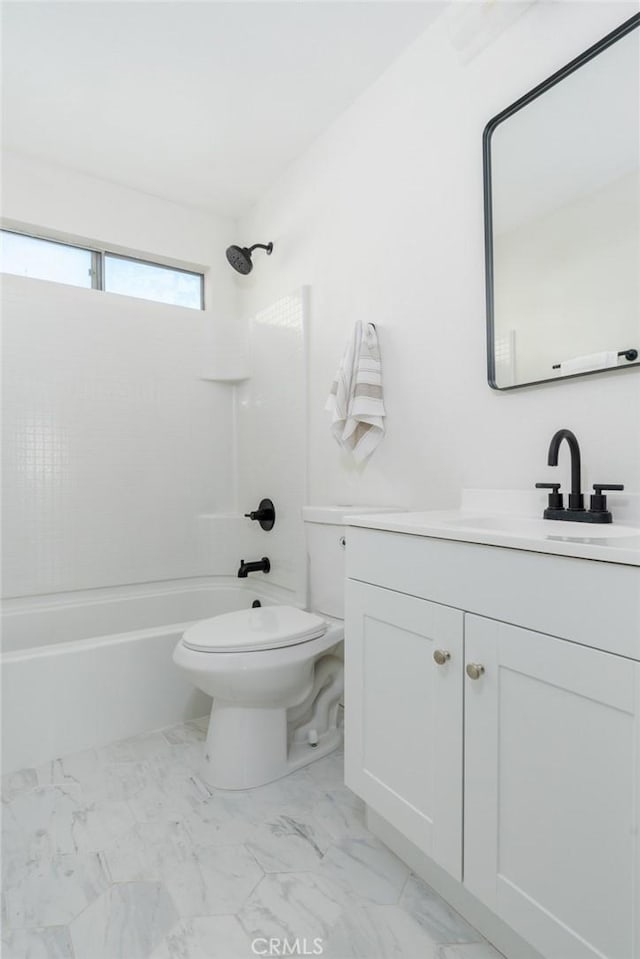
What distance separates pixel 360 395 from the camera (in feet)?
5.88

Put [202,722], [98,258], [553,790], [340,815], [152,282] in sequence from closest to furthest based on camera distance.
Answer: [553,790] → [340,815] → [202,722] → [98,258] → [152,282]

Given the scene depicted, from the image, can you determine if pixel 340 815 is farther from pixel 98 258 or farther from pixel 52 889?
pixel 98 258

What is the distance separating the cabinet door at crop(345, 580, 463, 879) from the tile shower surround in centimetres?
17

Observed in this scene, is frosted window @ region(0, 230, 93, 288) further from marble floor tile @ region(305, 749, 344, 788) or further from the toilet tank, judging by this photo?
marble floor tile @ region(305, 749, 344, 788)

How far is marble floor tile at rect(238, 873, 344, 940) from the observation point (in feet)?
3.51

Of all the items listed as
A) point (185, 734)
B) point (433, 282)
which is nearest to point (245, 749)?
point (185, 734)

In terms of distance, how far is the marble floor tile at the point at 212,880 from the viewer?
1.13 meters

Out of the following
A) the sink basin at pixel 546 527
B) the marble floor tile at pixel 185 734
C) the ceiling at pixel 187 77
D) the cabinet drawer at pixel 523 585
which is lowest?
the marble floor tile at pixel 185 734

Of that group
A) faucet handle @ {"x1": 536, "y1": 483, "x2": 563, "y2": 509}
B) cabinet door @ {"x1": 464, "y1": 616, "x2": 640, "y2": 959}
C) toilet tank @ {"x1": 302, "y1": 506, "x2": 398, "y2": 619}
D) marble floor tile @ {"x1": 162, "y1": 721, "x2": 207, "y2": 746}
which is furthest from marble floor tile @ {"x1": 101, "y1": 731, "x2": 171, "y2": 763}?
faucet handle @ {"x1": 536, "y1": 483, "x2": 563, "y2": 509}

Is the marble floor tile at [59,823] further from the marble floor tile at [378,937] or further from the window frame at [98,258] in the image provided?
the window frame at [98,258]

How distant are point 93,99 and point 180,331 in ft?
3.16

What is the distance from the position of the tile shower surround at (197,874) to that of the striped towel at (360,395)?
1.12m

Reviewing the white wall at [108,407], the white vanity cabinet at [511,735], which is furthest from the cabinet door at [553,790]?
the white wall at [108,407]

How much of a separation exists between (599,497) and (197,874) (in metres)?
1.28
